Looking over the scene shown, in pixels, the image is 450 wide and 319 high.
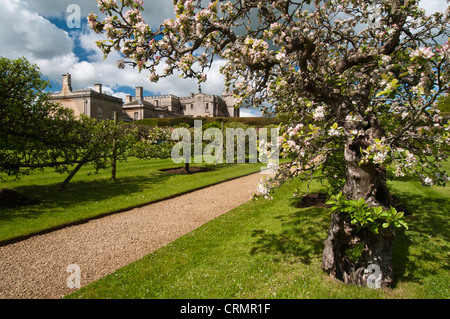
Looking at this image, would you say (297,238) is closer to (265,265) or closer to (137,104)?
(265,265)

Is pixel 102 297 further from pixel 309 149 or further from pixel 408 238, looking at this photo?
pixel 408 238

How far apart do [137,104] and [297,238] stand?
230 ft

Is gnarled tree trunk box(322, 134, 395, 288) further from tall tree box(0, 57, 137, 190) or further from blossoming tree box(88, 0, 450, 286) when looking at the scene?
tall tree box(0, 57, 137, 190)

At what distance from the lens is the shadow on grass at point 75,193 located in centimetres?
802

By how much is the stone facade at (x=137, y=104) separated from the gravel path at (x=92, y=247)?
57.9 feet

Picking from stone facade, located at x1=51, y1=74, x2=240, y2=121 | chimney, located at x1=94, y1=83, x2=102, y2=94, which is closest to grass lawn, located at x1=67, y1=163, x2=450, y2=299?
stone facade, located at x1=51, y1=74, x2=240, y2=121

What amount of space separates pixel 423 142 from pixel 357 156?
4.73ft

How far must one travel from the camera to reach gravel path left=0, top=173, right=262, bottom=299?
4605 mm

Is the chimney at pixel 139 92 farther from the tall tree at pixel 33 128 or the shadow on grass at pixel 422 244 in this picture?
the shadow on grass at pixel 422 244

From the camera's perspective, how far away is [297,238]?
6238 mm

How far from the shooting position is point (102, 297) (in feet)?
13.4

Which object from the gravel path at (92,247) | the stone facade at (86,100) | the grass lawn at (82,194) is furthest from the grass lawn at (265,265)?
the stone facade at (86,100)

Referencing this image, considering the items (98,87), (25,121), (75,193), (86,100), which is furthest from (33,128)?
(98,87)

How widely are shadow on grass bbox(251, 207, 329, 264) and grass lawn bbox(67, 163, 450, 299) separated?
21 millimetres
